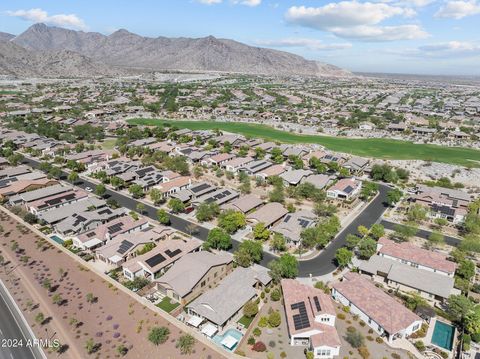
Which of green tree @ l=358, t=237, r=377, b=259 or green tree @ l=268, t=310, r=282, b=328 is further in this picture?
green tree @ l=358, t=237, r=377, b=259

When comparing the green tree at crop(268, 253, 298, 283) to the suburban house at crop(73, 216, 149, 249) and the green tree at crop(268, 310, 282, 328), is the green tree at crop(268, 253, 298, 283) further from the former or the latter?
the suburban house at crop(73, 216, 149, 249)

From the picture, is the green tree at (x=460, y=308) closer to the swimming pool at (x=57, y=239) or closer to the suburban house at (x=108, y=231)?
the suburban house at (x=108, y=231)

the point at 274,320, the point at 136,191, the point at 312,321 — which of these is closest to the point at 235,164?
the point at 136,191

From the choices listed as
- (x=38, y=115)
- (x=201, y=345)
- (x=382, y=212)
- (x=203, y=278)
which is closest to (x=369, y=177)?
(x=382, y=212)

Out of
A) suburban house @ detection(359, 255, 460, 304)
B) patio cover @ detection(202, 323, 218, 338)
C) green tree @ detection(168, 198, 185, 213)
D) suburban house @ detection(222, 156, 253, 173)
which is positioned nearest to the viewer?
patio cover @ detection(202, 323, 218, 338)

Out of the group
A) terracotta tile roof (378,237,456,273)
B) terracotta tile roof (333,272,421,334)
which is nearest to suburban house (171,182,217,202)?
terracotta tile roof (333,272,421,334)

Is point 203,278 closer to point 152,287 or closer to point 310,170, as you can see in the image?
point 152,287

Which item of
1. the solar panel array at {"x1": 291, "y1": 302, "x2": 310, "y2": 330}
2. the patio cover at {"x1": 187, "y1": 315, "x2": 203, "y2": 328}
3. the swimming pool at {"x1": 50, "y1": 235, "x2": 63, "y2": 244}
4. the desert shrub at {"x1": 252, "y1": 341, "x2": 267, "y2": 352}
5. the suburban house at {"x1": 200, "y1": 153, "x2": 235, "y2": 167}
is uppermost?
the suburban house at {"x1": 200, "y1": 153, "x2": 235, "y2": 167}

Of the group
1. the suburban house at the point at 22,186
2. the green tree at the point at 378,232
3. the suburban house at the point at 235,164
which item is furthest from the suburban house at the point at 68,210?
the green tree at the point at 378,232
